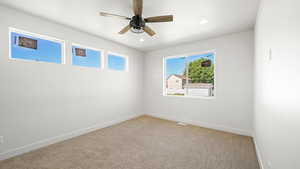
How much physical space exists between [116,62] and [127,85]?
0.90 metres

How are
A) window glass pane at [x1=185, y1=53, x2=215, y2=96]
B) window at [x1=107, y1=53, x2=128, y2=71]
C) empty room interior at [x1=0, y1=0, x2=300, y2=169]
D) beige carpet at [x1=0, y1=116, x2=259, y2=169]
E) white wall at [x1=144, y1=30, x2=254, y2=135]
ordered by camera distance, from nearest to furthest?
empty room interior at [x1=0, y1=0, x2=300, y2=169]
beige carpet at [x1=0, y1=116, x2=259, y2=169]
white wall at [x1=144, y1=30, x2=254, y2=135]
window glass pane at [x1=185, y1=53, x2=215, y2=96]
window at [x1=107, y1=53, x2=128, y2=71]

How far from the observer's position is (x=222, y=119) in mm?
3309

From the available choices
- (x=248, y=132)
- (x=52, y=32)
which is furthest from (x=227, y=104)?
(x=52, y=32)

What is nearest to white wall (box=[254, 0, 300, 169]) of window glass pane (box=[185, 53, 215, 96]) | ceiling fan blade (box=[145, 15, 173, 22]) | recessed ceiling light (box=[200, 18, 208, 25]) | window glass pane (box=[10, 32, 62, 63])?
ceiling fan blade (box=[145, 15, 173, 22])

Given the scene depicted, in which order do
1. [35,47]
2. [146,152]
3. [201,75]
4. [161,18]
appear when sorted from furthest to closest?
[201,75]
[35,47]
[146,152]
[161,18]

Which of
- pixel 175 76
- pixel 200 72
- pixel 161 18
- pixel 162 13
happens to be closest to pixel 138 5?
pixel 161 18

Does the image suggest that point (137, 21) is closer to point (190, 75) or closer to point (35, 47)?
point (35, 47)

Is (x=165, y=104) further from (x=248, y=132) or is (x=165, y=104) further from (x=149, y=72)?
(x=248, y=132)

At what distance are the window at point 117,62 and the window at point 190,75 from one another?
1.54m

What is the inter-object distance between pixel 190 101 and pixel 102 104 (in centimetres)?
279

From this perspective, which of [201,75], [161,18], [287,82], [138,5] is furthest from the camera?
[201,75]

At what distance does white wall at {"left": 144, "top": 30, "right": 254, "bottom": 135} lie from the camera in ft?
9.75

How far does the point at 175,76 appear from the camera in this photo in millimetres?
4398

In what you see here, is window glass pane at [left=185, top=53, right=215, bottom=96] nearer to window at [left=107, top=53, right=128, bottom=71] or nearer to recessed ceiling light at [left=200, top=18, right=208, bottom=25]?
recessed ceiling light at [left=200, top=18, right=208, bottom=25]
